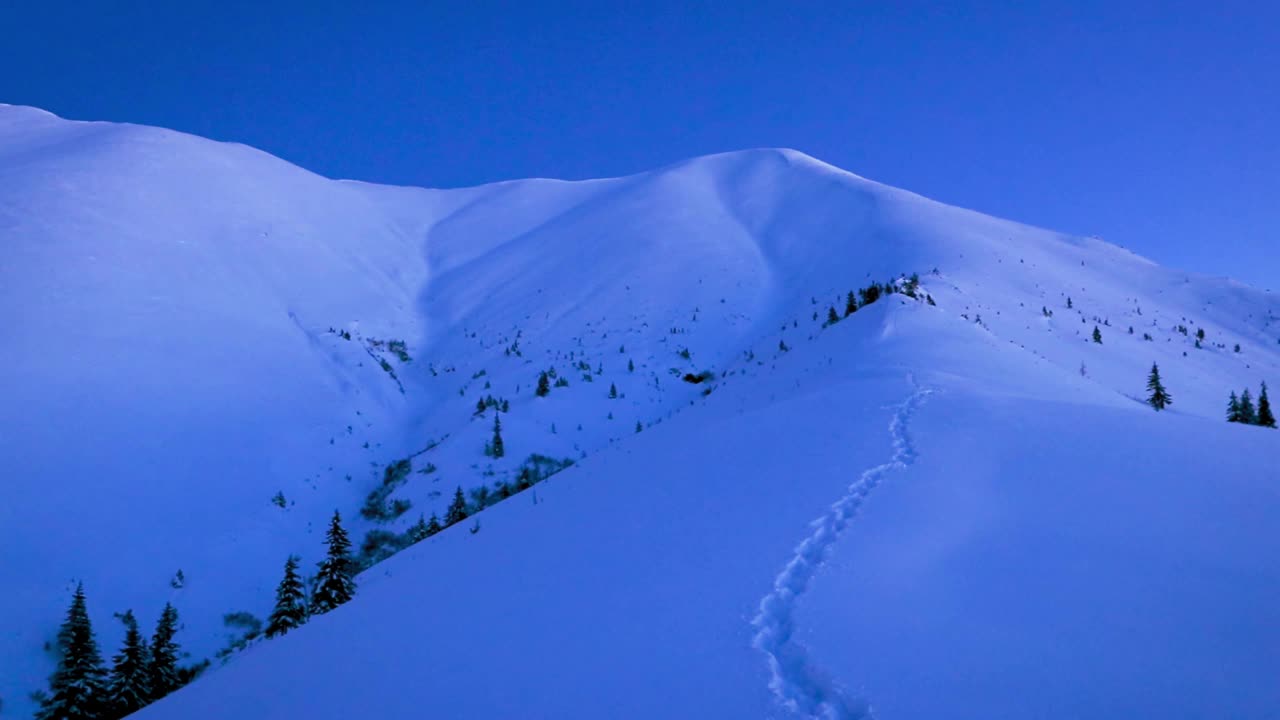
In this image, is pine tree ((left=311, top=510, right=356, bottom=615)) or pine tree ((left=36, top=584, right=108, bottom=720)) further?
pine tree ((left=311, top=510, right=356, bottom=615))

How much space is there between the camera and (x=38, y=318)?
66.5ft

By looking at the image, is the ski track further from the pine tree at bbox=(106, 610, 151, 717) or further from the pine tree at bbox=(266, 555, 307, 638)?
the pine tree at bbox=(106, 610, 151, 717)

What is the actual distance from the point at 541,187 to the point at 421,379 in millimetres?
41826

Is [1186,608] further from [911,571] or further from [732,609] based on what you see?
[732,609]

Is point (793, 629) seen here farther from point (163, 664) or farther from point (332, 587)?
point (163, 664)

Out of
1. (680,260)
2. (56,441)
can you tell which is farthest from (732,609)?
(680,260)

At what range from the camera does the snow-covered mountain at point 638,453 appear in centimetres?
386

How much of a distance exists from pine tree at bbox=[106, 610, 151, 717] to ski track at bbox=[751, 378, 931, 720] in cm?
1337

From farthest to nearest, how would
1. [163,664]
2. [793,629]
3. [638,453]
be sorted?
1. [163,664]
2. [638,453]
3. [793,629]

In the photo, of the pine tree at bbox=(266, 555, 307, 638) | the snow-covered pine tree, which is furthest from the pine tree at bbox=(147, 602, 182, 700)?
the snow-covered pine tree

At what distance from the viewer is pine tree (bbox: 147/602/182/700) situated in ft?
39.3

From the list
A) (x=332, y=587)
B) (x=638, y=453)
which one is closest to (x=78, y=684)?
(x=332, y=587)

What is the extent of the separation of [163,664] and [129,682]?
76 centimetres

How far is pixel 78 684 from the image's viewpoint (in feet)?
36.8
